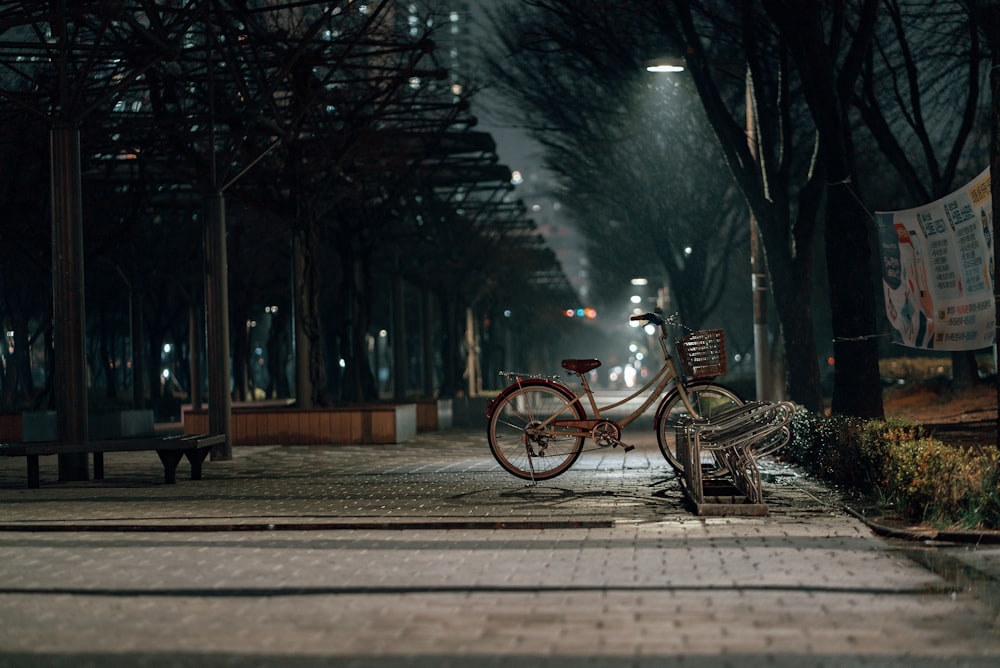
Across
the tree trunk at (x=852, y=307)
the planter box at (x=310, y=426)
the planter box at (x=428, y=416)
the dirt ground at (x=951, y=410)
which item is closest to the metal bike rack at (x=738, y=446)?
the tree trunk at (x=852, y=307)

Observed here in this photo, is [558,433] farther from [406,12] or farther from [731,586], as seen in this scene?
[406,12]

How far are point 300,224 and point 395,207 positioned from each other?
31.9 ft

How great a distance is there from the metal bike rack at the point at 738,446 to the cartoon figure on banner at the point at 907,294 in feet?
7.87

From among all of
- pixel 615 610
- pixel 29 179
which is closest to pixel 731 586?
pixel 615 610

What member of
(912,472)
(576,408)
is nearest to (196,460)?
(576,408)

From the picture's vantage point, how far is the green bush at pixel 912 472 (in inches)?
405

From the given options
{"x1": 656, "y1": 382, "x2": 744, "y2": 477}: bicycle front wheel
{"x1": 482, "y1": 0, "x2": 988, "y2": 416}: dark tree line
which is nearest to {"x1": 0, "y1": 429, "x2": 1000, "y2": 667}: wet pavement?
{"x1": 656, "y1": 382, "x2": 744, "y2": 477}: bicycle front wheel

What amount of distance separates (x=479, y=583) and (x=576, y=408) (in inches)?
229

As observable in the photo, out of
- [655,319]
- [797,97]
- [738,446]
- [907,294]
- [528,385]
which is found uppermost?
[797,97]

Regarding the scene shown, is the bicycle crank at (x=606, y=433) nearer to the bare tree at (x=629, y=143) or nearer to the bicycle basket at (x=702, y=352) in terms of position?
the bicycle basket at (x=702, y=352)

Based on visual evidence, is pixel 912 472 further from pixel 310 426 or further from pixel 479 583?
pixel 310 426

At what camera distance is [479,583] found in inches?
331

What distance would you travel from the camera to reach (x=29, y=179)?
32000mm

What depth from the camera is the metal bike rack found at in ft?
38.2
